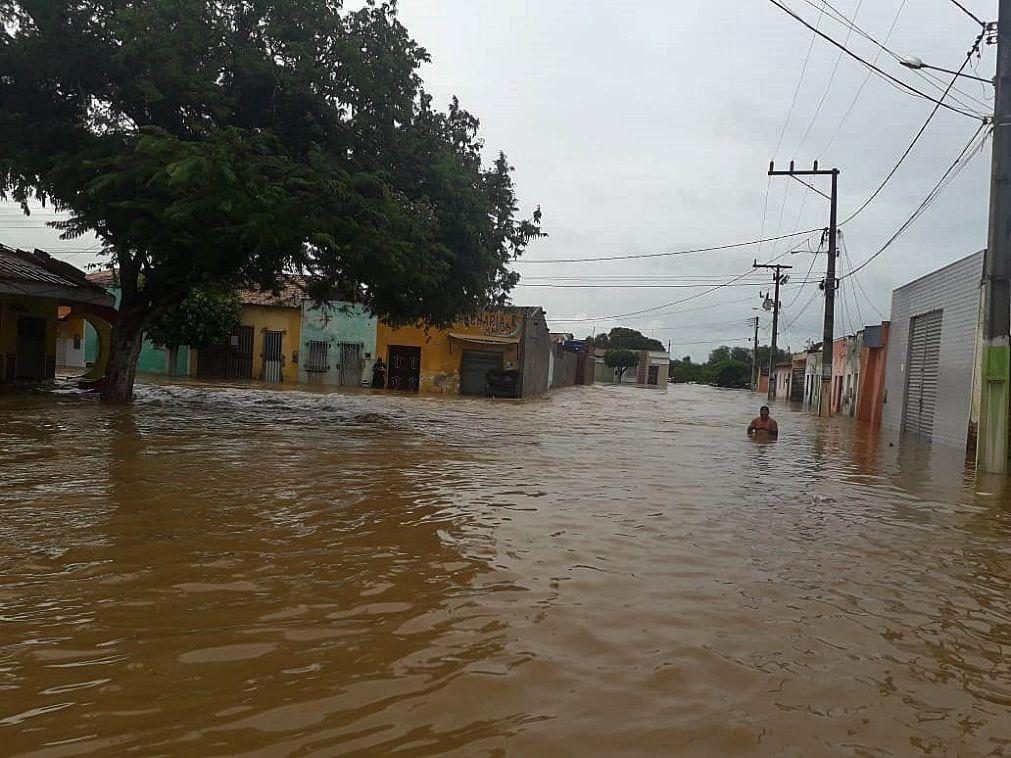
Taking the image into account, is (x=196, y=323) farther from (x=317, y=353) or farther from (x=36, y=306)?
(x=36, y=306)

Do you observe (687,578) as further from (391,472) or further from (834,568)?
(391,472)

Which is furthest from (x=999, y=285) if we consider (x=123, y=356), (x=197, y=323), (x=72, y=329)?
(x=72, y=329)

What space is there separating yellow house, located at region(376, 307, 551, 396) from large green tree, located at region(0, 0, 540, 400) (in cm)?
1824

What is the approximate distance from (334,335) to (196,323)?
19.3 feet

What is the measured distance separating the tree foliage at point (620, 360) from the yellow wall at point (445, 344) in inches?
1779

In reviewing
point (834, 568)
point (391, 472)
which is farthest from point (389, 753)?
point (391, 472)

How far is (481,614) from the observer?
4.28 metres

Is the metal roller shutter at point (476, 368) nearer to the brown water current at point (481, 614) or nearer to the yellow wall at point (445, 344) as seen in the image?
the yellow wall at point (445, 344)

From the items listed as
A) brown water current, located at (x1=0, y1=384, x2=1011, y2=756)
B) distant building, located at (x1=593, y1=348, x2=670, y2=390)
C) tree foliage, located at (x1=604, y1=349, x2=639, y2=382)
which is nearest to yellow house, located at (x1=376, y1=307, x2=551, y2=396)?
brown water current, located at (x1=0, y1=384, x2=1011, y2=756)

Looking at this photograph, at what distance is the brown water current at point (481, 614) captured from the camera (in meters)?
3.01

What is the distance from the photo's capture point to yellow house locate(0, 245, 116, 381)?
17.1m

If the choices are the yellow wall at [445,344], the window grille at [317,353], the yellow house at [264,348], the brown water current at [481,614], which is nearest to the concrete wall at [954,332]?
the brown water current at [481,614]

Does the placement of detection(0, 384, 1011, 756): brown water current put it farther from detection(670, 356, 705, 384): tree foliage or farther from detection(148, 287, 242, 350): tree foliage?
detection(670, 356, 705, 384): tree foliage

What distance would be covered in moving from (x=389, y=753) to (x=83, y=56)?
13815mm
